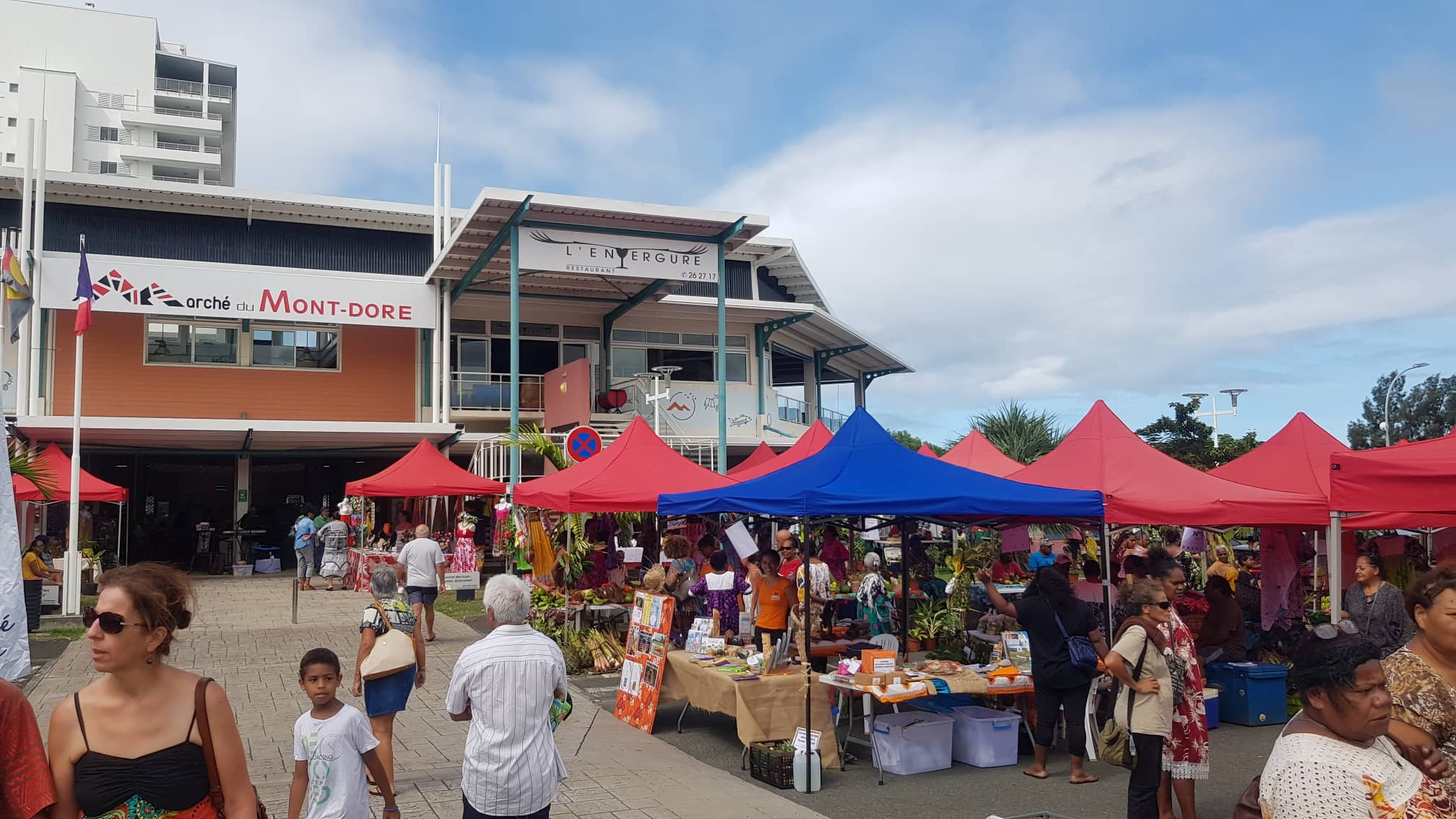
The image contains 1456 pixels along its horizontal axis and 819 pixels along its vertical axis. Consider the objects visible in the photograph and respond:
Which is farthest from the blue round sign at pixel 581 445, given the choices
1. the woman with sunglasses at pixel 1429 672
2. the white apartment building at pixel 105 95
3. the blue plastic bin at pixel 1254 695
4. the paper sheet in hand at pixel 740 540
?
the white apartment building at pixel 105 95

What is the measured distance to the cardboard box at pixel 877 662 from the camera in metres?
7.96

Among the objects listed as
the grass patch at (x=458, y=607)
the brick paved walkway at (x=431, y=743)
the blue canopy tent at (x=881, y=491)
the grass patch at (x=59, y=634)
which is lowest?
the grass patch at (x=458, y=607)

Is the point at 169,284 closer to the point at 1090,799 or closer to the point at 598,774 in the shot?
the point at 598,774

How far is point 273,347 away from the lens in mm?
25703

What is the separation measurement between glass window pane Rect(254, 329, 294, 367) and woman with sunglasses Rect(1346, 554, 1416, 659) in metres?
23.4

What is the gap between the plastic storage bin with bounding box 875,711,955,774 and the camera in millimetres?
7828

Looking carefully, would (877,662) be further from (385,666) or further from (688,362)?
(688,362)

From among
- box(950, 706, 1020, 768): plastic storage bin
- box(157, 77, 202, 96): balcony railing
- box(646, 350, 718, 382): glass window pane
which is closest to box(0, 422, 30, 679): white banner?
box(950, 706, 1020, 768): plastic storage bin

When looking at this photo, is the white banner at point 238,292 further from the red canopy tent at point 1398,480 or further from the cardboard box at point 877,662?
the red canopy tent at point 1398,480

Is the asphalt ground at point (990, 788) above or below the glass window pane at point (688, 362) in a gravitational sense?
below

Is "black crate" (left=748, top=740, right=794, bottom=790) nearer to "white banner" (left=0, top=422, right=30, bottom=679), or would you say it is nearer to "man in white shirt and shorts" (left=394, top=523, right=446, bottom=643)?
"white banner" (left=0, top=422, right=30, bottom=679)

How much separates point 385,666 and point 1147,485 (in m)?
8.02

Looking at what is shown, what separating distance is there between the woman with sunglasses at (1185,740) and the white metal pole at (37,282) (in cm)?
1782

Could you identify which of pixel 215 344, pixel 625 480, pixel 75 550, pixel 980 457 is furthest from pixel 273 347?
pixel 980 457
